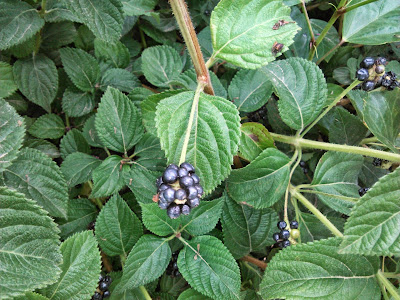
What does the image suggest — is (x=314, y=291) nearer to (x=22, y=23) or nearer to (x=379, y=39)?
(x=379, y=39)

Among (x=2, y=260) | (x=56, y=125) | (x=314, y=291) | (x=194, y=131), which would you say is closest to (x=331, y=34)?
(x=194, y=131)

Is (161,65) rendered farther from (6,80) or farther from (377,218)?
(377,218)

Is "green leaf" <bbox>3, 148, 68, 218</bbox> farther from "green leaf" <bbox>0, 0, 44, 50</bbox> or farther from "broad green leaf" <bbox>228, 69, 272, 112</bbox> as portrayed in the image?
"broad green leaf" <bbox>228, 69, 272, 112</bbox>

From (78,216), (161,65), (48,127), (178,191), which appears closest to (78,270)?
(78,216)

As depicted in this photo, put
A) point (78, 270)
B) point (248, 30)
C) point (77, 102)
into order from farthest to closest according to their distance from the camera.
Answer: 1. point (77, 102)
2. point (78, 270)
3. point (248, 30)

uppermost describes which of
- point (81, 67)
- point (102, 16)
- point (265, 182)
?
point (102, 16)

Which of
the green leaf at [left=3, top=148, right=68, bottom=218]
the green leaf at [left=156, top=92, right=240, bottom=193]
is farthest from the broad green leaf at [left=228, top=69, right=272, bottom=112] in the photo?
the green leaf at [left=3, top=148, right=68, bottom=218]

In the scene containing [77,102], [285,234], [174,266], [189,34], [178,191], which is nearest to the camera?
[178,191]
